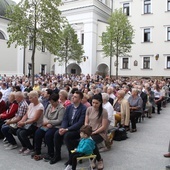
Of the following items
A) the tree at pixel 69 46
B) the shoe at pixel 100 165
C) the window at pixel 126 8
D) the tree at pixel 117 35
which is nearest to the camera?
the shoe at pixel 100 165

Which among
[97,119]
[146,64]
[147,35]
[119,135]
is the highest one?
[147,35]

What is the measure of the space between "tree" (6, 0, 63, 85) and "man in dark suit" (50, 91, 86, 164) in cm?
927

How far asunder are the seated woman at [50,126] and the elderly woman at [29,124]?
9.0 inches

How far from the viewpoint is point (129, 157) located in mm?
5703

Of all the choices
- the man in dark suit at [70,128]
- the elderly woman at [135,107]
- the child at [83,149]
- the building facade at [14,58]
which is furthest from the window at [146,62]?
the child at [83,149]

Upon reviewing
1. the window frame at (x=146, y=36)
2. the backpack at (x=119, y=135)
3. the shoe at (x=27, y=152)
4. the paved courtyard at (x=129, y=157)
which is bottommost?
the paved courtyard at (x=129, y=157)

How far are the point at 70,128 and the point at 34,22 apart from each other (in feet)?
34.9

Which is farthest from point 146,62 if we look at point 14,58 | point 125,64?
point 14,58

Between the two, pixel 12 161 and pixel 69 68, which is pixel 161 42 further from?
pixel 12 161

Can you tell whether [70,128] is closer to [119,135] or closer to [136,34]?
[119,135]

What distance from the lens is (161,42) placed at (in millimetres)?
30734

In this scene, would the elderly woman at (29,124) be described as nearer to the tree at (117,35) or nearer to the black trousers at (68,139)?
the black trousers at (68,139)

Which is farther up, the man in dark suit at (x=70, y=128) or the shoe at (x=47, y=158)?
the man in dark suit at (x=70, y=128)

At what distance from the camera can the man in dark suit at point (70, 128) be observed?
5203 mm
